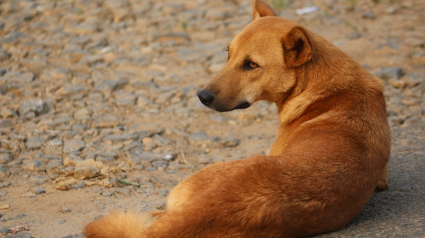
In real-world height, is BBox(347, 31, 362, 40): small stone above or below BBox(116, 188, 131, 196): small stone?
below

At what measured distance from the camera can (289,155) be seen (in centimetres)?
347

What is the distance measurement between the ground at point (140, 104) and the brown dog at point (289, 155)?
0.39 meters

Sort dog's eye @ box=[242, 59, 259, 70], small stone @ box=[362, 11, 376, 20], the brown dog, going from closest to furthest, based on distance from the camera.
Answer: the brown dog < dog's eye @ box=[242, 59, 259, 70] < small stone @ box=[362, 11, 376, 20]

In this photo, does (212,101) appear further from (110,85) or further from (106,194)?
(110,85)

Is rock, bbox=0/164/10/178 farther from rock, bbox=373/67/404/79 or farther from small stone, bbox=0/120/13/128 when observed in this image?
rock, bbox=373/67/404/79

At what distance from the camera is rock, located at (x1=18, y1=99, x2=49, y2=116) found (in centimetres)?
638

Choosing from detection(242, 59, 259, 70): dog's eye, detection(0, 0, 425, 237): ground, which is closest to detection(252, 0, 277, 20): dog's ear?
detection(242, 59, 259, 70): dog's eye

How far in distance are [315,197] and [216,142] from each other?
9.75 ft

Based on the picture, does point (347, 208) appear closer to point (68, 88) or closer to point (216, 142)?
point (216, 142)

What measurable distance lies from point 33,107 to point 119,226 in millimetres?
3715

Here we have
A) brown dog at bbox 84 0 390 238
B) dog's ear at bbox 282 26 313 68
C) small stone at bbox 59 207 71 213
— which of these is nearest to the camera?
brown dog at bbox 84 0 390 238

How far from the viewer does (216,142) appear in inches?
241

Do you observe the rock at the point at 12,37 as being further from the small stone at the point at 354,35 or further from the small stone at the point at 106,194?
the small stone at the point at 354,35

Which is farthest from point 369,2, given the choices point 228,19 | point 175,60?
point 175,60
